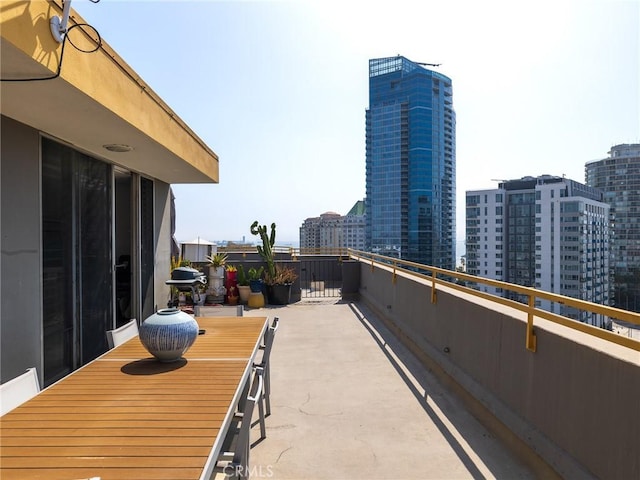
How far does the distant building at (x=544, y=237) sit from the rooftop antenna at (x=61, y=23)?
60.4 meters

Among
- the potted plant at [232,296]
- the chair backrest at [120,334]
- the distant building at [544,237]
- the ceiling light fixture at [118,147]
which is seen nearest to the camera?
the chair backrest at [120,334]

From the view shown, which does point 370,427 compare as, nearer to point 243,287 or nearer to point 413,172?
point 243,287

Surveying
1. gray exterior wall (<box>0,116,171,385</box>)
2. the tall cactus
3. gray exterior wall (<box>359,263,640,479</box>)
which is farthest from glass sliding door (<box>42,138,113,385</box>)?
the tall cactus

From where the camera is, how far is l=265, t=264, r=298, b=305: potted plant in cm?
1045

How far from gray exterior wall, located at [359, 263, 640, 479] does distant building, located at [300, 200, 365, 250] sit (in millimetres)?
83046

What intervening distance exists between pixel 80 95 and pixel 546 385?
159 inches

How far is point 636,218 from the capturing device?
2616 inches

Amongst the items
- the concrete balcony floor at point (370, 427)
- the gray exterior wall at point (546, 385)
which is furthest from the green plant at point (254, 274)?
the gray exterior wall at point (546, 385)

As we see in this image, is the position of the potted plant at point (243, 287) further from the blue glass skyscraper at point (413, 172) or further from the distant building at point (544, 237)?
the blue glass skyscraper at point (413, 172)

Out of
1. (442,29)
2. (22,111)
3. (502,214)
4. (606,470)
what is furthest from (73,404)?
(502,214)

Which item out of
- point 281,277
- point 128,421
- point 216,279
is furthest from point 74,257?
point 281,277

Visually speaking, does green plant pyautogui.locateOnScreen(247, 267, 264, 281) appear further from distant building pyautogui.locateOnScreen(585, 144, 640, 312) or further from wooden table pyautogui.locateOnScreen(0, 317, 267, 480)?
distant building pyautogui.locateOnScreen(585, 144, 640, 312)

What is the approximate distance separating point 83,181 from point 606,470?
564cm

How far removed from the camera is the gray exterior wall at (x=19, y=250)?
340 centimetres
